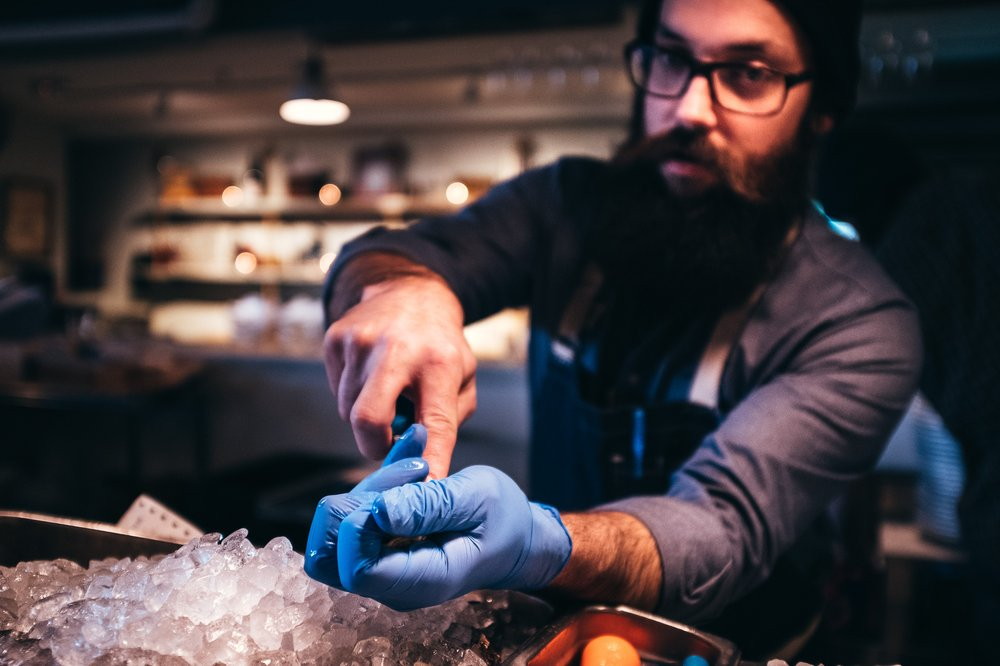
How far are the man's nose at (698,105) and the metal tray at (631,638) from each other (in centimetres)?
78

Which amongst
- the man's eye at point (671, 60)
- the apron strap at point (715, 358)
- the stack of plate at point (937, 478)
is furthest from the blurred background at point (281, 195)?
the man's eye at point (671, 60)

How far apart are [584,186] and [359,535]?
3.37 ft

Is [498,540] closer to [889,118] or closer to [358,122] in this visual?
[889,118]

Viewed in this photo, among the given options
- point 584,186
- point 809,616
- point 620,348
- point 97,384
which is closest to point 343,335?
point 620,348

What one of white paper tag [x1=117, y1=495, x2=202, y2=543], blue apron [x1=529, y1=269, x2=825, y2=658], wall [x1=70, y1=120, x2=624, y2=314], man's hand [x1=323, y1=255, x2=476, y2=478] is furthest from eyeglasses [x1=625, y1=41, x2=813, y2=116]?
wall [x1=70, y1=120, x2=624, y2=314]

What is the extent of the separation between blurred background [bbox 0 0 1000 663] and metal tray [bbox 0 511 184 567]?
0.17 meters

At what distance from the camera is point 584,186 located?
57.9 inches

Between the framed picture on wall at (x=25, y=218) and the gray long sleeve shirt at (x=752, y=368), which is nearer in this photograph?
the gray long sleeve shirt at (x=752, y=368)

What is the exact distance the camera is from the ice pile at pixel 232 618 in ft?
2.06

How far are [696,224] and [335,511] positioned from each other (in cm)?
89

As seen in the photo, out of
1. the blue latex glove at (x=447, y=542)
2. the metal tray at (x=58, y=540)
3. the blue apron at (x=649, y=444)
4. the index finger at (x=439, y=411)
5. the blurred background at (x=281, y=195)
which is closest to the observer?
the blue latex glove at (x=447, y=542)

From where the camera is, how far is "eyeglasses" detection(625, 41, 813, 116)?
1208 millimetres

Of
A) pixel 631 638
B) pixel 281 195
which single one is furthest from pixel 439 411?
pixel 281 195

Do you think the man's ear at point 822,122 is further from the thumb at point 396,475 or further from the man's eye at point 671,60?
the thumb at point 396,475
